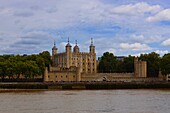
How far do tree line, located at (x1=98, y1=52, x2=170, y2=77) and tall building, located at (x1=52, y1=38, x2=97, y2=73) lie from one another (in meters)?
3.36

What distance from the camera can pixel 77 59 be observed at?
440 ft

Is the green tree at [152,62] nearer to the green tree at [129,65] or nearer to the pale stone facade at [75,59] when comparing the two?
the green tree at [129,65]

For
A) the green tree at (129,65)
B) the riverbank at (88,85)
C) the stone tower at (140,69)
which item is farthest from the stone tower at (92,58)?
the riverbank at (88,85)

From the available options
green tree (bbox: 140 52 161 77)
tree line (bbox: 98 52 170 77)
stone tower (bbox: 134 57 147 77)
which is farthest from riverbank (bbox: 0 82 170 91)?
green tree (bbox: 140 52 161 77)

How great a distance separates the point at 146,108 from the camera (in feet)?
129

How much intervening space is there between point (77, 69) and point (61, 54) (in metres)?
27.8

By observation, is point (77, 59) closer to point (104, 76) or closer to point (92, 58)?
point (92, 58)

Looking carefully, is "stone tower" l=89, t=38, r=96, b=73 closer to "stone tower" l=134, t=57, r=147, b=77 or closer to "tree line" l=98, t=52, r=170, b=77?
"tree line" l=98, t=52, r=170, b=77

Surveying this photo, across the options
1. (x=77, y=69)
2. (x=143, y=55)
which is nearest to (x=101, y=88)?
(x=77, y=69)

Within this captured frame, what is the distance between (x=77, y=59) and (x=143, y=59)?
81.4ft

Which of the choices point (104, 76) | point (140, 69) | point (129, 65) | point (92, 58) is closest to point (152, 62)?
point (140, 69)

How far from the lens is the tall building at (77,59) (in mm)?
131125

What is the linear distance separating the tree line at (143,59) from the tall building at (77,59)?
3.36 m

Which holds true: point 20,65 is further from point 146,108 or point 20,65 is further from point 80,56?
point 146,108
